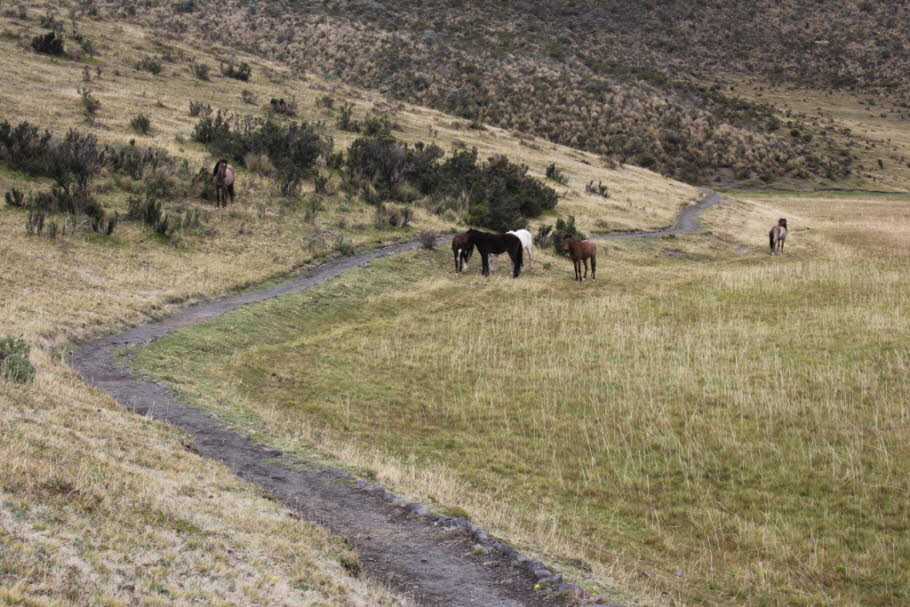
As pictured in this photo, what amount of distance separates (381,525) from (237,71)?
5591 cm

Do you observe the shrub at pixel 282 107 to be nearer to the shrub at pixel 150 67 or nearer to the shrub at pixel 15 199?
the shrub at pixel 150 67

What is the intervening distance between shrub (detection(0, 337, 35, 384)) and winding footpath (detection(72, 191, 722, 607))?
1.74 m

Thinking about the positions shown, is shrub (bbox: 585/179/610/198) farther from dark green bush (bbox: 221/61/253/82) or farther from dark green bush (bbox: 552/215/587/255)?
dark green bush (bbox: 221/61/253/82)

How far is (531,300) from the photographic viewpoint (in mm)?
24562

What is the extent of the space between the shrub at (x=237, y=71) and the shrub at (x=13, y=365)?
167 ft

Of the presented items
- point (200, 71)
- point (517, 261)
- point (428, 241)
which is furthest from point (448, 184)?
point (200, 71)

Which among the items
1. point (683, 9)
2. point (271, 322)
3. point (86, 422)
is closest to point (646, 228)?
point (271, 322)

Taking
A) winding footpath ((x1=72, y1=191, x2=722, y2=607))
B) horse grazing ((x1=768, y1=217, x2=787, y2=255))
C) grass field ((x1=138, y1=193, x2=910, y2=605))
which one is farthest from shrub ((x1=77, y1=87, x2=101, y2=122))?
horse grazing ((x1=768, y1=217, x2=787, y2=255))

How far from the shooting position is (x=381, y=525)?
921 cm

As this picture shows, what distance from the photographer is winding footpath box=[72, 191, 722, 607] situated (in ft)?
25.4

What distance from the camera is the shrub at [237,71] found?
5838cm

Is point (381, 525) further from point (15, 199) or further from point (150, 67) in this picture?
point (150, 67)

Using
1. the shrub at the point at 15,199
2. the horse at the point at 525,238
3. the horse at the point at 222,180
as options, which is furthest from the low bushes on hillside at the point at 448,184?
the shrub at the point at 15,199

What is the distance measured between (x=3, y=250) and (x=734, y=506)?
715 inches
